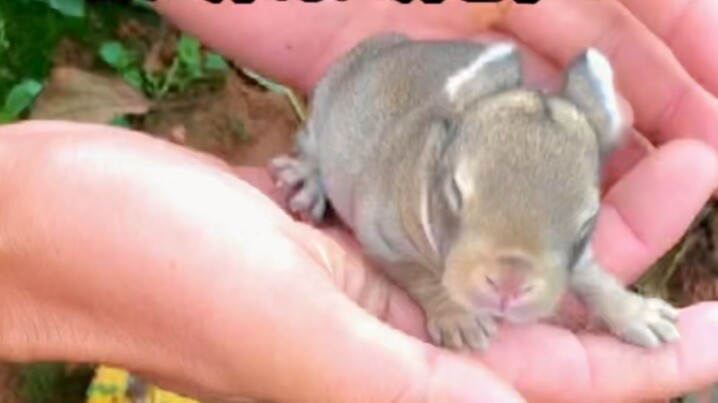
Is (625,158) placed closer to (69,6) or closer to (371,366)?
(371,366)

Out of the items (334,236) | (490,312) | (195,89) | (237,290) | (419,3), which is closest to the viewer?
(237,290)

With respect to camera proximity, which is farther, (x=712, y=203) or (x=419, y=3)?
(x=712, y=203)

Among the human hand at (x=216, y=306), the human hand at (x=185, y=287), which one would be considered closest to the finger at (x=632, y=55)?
the human hand at (x=216, y=306)

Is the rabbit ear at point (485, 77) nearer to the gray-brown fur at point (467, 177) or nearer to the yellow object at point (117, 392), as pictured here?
the gray-brown fur at point (467, 177)

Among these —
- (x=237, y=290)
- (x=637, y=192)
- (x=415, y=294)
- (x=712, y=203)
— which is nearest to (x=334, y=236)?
(x=415, y=294)

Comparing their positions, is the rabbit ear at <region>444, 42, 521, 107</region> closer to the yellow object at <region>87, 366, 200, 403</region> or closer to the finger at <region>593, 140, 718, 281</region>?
the finger at <region>593, 140, 718, 281</region>

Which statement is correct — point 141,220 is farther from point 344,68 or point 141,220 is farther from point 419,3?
point 419,3

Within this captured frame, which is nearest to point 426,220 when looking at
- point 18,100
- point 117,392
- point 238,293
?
point 238,293

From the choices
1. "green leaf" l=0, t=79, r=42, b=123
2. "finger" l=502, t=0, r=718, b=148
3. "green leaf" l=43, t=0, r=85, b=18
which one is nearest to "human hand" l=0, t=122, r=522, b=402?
"finger" l=502, t=0, r=718, b=148

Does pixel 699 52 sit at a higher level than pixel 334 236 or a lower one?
higher
